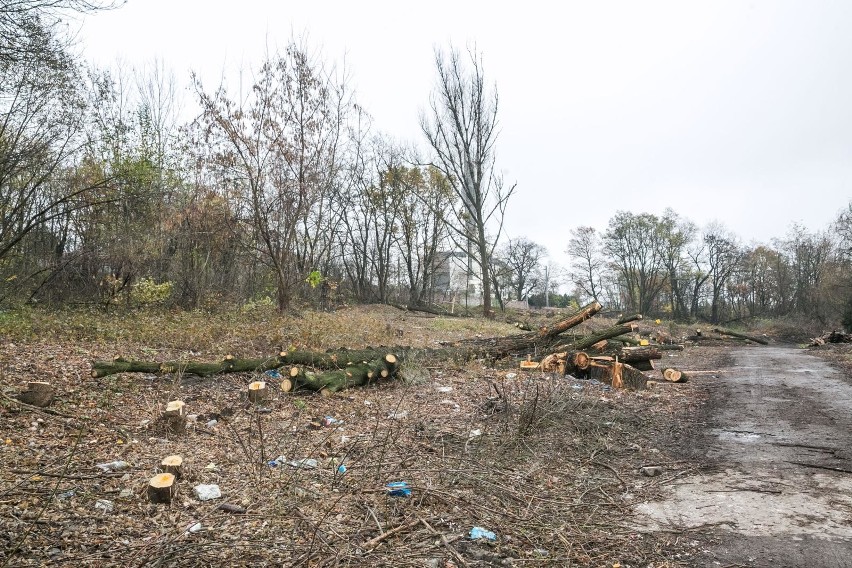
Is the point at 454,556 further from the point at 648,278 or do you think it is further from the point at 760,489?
the point at 648,278

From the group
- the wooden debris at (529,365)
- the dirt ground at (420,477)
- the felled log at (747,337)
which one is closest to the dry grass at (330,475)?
the dirt ground at (420,477)

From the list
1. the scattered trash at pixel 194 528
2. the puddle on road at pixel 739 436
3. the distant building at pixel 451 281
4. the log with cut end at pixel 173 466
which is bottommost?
the scattered trash at pixel 194 528

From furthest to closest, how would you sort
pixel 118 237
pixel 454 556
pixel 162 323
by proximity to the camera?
pixel 118 237, pixel 162 323, pixel 454 556

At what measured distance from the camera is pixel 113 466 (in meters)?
3.88

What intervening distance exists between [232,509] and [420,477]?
1341 mm

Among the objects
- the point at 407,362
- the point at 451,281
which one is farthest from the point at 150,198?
the point at 451,281

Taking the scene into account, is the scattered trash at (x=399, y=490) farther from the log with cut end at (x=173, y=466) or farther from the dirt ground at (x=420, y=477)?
the log with cut end at (x=173, y=466)

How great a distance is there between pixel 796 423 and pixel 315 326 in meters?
9.18

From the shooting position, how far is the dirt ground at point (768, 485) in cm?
306

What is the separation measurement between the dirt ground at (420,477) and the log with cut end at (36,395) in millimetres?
163

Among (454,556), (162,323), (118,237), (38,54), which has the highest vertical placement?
(38,54)

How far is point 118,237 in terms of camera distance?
13.4 metres

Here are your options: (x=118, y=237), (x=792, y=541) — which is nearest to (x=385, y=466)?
(x=792, y=541)

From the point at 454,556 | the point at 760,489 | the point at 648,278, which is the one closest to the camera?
the point at 454,556
